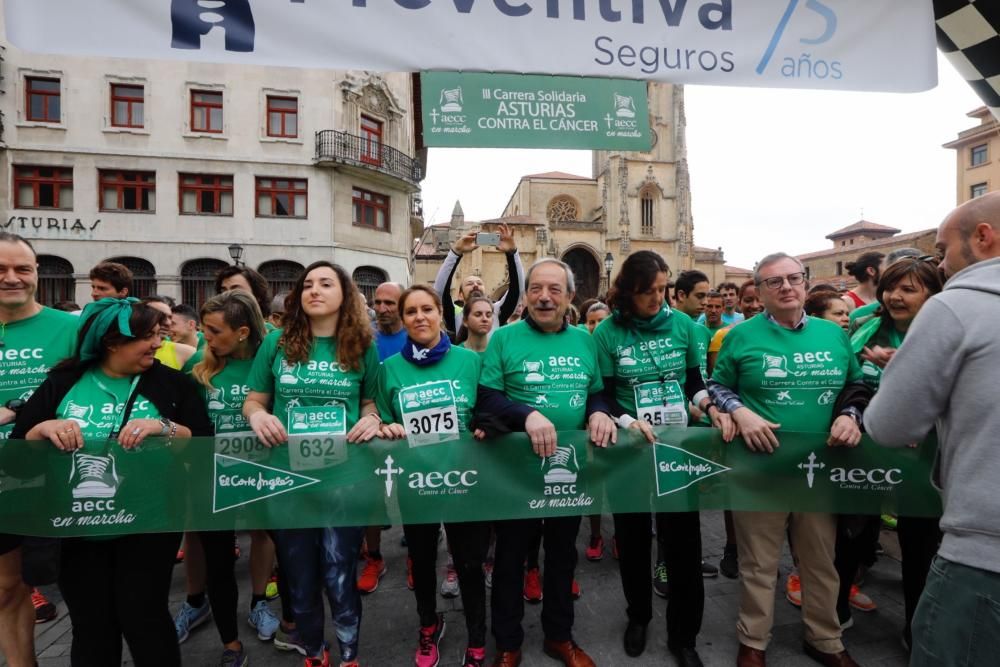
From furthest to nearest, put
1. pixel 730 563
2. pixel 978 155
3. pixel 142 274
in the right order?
pixel 978 155
pixel 142 274
pixel 730 563

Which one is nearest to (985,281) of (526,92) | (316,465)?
(526,92)

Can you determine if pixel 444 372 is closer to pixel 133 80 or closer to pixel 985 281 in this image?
pixel 985 281

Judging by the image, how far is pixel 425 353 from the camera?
9.64ft

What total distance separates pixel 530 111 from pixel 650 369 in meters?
1.62

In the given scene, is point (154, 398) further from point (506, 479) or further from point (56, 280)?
point (56, 280)

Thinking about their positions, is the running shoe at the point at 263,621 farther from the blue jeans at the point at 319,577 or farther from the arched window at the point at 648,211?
the arched window at the point at 648,211

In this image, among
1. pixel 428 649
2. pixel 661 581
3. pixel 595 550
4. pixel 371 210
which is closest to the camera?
pixel 428 649

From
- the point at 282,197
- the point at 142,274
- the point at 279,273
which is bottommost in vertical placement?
the point at 142,274

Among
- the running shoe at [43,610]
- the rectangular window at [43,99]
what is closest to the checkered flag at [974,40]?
the running shoe at [43,610]

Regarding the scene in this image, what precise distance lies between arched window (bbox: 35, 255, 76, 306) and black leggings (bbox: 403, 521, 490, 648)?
21313mm

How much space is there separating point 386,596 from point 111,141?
2191 centimetres

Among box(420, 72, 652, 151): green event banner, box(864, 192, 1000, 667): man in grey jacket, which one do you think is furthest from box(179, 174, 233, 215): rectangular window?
box(864, 192, 1000, 667): man in grey jacket

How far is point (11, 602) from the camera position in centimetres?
266

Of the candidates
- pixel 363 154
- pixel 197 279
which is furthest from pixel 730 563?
pixel 363 154
